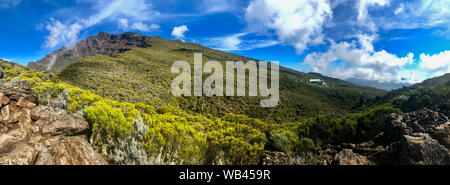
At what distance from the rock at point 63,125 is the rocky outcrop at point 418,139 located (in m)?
15.9

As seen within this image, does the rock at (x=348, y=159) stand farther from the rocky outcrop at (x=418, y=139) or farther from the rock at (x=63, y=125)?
the rock at (x=63, y=125)

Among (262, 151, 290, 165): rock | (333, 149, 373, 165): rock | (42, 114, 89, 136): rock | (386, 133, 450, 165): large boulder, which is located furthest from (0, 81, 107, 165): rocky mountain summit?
(386, 133, 450, 165): large boulder

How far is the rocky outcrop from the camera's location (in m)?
8.70

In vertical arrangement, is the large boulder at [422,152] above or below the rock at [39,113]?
below

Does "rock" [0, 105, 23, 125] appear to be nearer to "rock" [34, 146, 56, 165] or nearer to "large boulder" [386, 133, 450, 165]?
"rock" [34, 146, 56, 165]

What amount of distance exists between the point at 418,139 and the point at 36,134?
18.3 m

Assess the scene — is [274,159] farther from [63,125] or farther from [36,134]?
[36,134]

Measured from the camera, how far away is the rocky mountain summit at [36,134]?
6.61 meters

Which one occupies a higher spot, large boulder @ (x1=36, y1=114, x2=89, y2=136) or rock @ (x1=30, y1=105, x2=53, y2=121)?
rock @ (x1=30, y1=105, x2=53, y2=121)

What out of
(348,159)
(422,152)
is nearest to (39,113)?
(348,159)

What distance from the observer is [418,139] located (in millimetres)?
9344

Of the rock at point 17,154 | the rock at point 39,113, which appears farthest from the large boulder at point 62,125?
the rock at point 17,154

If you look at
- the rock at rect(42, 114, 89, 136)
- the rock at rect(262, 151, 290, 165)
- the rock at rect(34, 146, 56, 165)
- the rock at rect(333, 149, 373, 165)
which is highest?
the rock at rect(42, 114, 89, 136)
